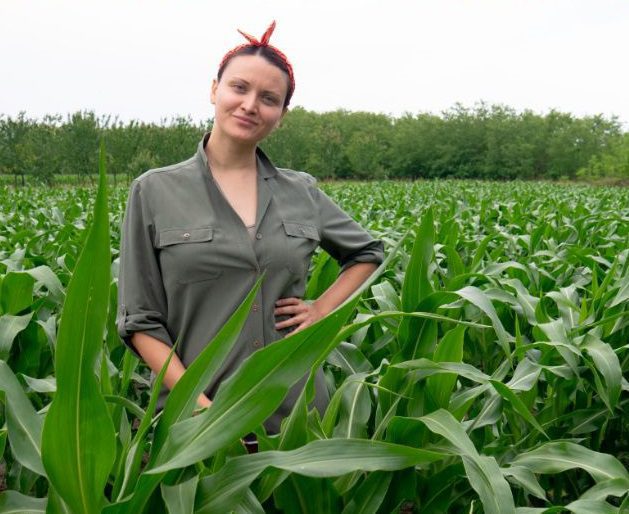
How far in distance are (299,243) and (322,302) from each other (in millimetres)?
272

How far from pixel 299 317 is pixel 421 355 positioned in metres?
0.43

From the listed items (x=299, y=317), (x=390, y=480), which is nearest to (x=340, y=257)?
(x=299, y=317)

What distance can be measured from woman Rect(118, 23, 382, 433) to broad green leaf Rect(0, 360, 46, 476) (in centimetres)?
52

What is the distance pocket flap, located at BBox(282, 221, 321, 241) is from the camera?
196 centimetres

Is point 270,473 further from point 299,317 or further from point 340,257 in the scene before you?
point 340,257

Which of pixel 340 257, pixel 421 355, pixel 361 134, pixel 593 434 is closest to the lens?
pixel 421 355

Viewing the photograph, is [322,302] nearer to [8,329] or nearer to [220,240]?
[220,240]

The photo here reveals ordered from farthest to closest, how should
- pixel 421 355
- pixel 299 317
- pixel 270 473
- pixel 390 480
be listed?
pixel 299 317
pixel 421 355
pixel 390 480
pixel 270 473

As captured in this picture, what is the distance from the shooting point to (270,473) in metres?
1.30

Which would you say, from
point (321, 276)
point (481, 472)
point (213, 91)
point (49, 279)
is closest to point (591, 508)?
point (481, 472)

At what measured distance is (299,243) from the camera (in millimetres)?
1975

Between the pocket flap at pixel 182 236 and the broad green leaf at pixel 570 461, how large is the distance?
3.36 feet

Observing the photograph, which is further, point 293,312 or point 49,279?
point 49,279

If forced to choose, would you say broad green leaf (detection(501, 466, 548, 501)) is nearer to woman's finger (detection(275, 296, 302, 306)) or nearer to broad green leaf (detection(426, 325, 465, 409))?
broad green leaf (detection(426, 325, 465, 409))
